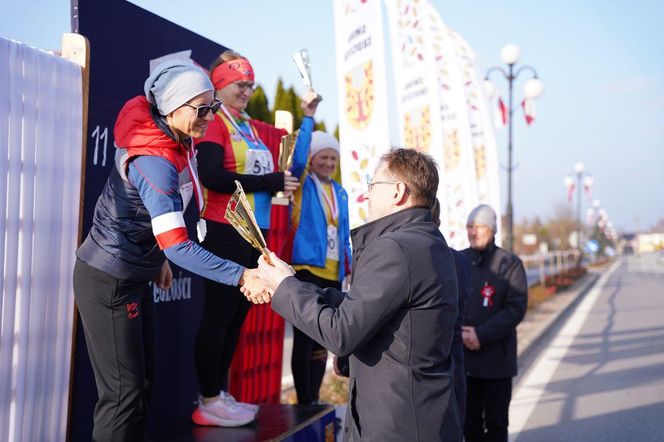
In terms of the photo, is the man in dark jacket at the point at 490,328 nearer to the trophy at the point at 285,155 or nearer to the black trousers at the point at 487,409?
the black trousers at the point at 487,409

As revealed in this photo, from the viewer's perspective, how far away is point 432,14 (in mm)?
10500

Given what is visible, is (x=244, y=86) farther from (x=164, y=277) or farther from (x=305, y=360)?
(x=305, y=360)

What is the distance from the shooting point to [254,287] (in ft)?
9.59

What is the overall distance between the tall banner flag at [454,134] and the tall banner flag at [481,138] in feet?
4.64

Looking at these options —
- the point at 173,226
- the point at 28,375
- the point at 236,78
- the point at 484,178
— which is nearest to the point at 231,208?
the point at 173,226

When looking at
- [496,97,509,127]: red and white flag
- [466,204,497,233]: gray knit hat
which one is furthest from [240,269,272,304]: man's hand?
[496,97,509,127]: red and white flag

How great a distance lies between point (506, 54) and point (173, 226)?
15859 mm

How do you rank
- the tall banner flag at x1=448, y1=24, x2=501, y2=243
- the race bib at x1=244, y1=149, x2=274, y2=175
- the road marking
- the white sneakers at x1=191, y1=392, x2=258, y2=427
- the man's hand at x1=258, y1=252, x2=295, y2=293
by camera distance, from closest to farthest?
the man's hand at x1=258, y1=252, x2=295, y2=293
the white sneakers at x1=191, y1=392, x2=258, y2=427
the race bib at x1=244, y1=149, x2=274, y2=175
the road marking
the tall banner flag at x1=448, y1=24, x2=501, y2=243

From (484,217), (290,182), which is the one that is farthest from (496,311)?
(290,182)

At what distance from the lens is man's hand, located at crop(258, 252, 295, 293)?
107 inches

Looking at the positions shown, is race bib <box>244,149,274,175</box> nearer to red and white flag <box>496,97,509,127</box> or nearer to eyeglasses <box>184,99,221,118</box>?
eyeglasses <box>184,99,221,118</box>

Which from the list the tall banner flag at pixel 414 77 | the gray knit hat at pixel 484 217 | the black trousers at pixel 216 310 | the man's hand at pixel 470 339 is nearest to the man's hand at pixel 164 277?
the black trousers at pixel 216 310

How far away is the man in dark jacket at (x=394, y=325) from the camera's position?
248 centimetres

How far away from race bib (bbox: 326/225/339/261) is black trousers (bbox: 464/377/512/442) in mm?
1239
